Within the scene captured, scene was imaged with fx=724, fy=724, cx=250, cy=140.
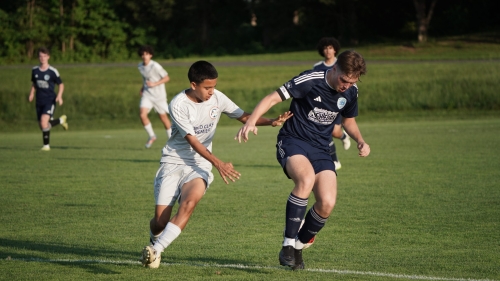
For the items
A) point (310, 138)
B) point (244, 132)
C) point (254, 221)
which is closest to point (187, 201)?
point (244, 132)

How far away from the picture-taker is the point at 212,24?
210ft

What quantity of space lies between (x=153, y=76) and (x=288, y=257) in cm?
1297

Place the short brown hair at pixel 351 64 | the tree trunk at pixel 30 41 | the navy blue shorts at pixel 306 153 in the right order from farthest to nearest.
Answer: the tree trunk at pixel 30 41 → the navy blue shorts at pixel 306 153 → the short brown hair at pixel 351 64

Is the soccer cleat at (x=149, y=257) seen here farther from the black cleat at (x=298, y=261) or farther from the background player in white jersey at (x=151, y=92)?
the background player in white jersey at (x=151, y=92)

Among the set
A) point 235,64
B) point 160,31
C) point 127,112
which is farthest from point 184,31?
point 127,112

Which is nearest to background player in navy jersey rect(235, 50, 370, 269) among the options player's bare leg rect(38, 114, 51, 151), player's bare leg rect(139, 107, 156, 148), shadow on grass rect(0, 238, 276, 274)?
shadow on grass rect(0, 238, 276, 274)

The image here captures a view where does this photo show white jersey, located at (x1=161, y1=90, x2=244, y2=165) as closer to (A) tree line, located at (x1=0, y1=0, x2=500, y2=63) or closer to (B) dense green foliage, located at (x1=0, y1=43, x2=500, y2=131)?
(B) dense green foliage, located at (x1=0, y1=43, x2=500, y2=131)

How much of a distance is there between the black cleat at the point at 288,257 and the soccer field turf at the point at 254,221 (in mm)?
109

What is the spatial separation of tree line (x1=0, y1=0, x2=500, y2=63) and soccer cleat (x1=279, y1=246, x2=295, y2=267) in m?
46.7

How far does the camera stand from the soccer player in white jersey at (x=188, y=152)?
6434mm

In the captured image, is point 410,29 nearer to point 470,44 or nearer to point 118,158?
point 470,44

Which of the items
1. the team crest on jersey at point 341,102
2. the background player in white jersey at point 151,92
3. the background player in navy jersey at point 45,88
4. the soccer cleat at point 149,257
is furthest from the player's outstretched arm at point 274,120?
the background player in navy jersey at point 45,88

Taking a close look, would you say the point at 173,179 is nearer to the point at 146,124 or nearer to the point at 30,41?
the point at 146,124

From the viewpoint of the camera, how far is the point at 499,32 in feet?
169
